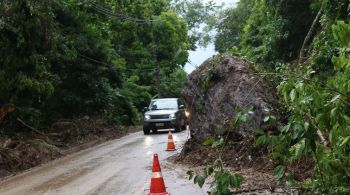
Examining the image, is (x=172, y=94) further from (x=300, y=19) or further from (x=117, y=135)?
(x=300, y=19)

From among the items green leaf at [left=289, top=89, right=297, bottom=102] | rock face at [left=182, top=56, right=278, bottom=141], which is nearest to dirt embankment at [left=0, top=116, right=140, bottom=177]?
rock face at [left=182, top=56, right=278, bottom=141]

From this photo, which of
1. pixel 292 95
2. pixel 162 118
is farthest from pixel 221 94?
pixel 162 118

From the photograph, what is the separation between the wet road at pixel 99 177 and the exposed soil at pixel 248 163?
0.61 meters

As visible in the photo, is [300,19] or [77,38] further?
[77,38]

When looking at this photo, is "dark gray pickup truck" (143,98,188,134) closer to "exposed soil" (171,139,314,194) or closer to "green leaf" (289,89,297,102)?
"exposed soil" (171,139,314,194)

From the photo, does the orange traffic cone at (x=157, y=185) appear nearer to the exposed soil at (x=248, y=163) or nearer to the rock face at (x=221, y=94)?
the exposed soil at (x=248, y=163)

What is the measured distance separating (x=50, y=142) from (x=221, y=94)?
8.31 metres

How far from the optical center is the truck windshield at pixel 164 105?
1077 inches

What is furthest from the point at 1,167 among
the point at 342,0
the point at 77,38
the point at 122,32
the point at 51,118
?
the point at 122,32

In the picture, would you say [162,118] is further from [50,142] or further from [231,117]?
[231,117]

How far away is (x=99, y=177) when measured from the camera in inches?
454

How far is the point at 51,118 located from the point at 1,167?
878 centimetres

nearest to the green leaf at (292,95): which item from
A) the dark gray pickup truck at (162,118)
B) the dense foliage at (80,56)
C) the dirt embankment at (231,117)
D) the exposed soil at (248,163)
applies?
the exposed soil at (248,163)

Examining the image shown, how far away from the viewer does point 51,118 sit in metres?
22.8
